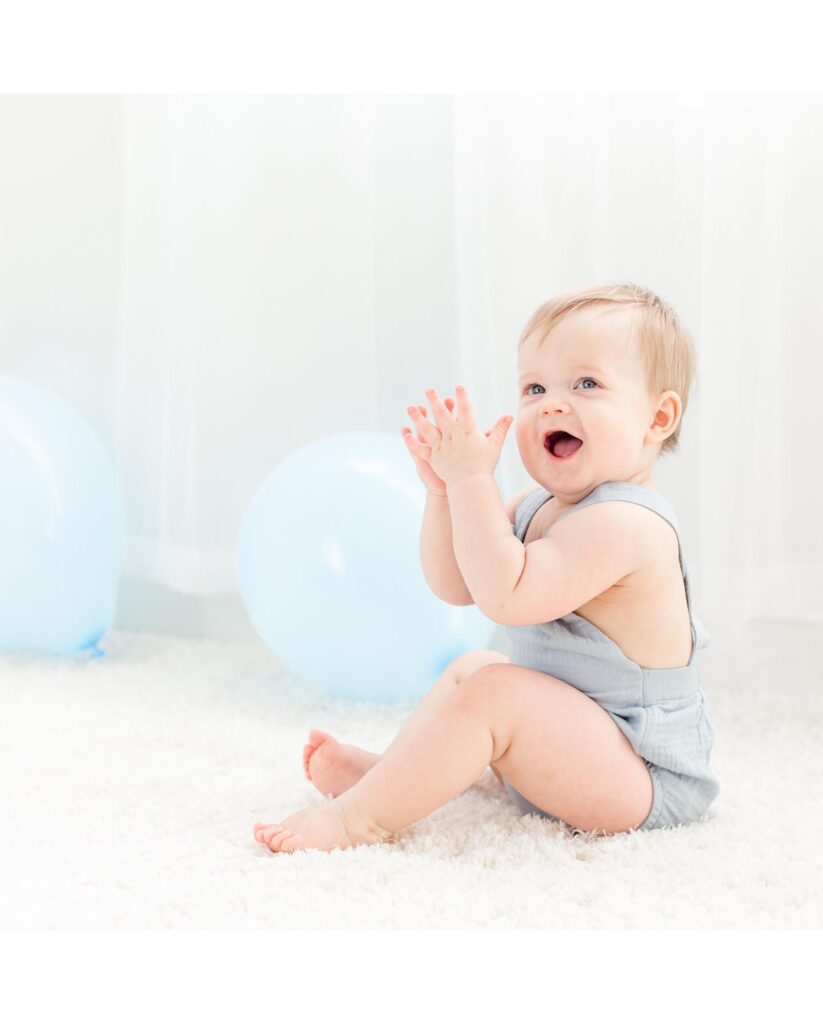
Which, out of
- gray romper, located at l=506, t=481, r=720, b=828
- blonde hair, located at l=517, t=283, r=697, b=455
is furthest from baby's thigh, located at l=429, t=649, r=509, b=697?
blonde hair, located at l=517, t=283, r=697, b=455

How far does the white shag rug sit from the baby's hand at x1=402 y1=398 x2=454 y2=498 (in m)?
0.33

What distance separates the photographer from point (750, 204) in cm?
169

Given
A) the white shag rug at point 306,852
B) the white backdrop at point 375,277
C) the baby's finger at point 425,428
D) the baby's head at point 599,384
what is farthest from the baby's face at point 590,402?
the white backdrop at point 375,277

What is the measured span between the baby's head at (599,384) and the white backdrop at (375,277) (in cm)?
60

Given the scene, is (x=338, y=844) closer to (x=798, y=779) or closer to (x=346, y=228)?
(x=798, y=779)

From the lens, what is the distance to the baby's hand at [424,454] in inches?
43.8

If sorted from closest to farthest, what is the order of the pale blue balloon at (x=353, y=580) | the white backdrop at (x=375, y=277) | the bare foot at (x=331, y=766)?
the bare foot at (x=331, y=766) < the pale blue balloon at (x=353, y=580) < the white backdrop at (x=375, y=277)

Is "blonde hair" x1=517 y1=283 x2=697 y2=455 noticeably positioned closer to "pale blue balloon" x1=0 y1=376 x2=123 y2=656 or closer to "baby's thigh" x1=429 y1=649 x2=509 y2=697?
"baby's thigh" x1=429 y1=649 x2=509 y2=697

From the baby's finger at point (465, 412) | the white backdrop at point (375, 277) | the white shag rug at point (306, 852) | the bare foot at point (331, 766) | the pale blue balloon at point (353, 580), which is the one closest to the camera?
the white shag rug at point (306, 852)

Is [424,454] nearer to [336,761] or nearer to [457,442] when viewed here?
[457,442]

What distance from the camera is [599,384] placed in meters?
1.12

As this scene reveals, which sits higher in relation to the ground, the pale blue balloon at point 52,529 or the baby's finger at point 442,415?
the baby's finger at point 442,415

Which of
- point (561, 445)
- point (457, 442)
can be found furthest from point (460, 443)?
point (561, 445)

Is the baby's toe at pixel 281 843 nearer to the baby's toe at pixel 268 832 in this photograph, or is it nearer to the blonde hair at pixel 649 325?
the baby's toe at pixel 268 832
